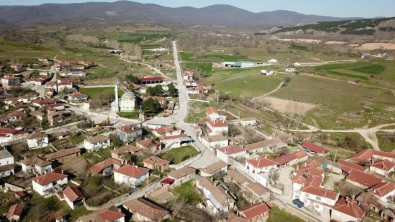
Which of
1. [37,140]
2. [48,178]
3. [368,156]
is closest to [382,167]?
[368,156]

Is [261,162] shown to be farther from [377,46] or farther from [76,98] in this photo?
[377,46]

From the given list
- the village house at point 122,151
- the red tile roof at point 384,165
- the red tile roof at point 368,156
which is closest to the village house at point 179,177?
the village house at point 122,151

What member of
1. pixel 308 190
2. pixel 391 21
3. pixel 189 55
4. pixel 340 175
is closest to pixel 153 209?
pixel 308 190

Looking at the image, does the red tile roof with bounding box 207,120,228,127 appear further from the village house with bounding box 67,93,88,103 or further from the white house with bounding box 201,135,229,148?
the village house with bounding box 67,93,88,103

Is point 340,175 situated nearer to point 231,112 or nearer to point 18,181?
point 231,112

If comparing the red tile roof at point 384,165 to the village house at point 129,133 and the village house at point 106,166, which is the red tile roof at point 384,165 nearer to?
the village house at point 106,166

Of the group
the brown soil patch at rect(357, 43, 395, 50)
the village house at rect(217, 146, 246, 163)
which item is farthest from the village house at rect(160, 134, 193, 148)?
the brown soil patch at rect(357, 43, 395, 50)
